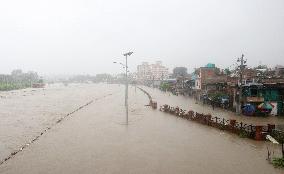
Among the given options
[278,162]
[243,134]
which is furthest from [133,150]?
[243,134]

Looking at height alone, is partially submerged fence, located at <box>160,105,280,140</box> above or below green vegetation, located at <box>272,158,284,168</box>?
above

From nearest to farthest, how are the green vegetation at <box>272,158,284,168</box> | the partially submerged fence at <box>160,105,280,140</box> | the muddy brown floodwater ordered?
1. the green vegetation at <box>272,158,284,168</box>
2. the muddy brown floodwater
3. the partially submerged fence at <box>160,105,280,140</box>

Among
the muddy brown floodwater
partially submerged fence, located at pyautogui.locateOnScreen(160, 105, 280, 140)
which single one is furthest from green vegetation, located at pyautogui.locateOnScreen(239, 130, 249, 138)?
the muddy brown floodwater

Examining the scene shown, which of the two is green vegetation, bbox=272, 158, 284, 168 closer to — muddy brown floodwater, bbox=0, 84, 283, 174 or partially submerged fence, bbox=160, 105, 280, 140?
muddy brown floodwater, bbox=0, 84, 283, 174

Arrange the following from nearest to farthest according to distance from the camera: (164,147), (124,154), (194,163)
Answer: (194,163), (124,154), (164,147)

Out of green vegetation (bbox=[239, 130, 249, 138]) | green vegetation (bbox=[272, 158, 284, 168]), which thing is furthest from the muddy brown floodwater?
green vegetation (bbox=[239, 130, 249, 138])

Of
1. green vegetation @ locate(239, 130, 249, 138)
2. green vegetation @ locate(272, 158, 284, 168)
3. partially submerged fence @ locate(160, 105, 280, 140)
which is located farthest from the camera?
green vegetation @ locate(239, 130, 249, 138)

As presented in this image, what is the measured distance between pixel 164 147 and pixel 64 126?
46.2 feet

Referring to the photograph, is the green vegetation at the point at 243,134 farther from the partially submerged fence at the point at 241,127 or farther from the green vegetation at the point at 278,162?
the green vegetation at the point at 278,162

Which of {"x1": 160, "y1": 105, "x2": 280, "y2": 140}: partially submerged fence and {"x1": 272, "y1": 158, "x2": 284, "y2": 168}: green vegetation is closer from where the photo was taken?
{"x1": 272, "y1": 158, "x2": 284, "y2": 168}: green vegetation

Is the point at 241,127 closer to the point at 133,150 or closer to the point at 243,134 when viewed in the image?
the point at 243,134

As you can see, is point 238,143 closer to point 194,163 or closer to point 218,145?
point 218,145

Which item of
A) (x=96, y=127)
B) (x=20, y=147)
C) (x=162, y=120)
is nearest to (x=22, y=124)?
(x=96, y=127)

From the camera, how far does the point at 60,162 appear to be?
17.6 metres
